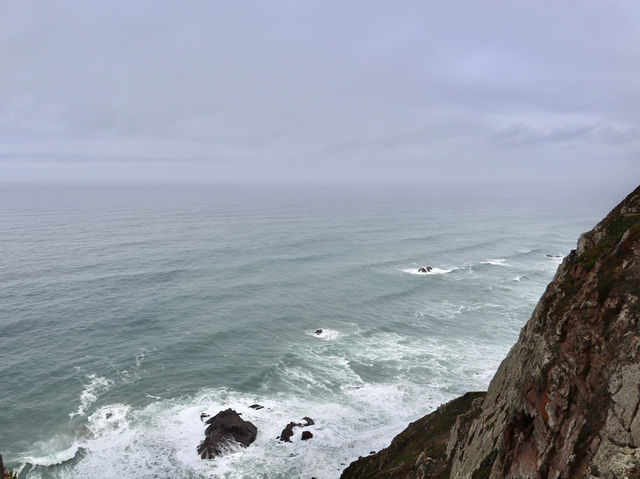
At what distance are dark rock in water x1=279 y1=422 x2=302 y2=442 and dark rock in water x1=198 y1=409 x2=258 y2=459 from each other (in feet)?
9.64

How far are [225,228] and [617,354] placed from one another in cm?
15057

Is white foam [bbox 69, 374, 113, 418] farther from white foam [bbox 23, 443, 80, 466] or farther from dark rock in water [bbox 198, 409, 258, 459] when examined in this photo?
dark rock in water [bbox 198, 409, 258, 459]

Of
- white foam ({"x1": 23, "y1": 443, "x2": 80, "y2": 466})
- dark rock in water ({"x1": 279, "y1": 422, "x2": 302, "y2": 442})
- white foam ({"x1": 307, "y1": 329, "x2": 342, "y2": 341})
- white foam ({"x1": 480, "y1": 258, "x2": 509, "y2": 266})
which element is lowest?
white foam ({"x1": 23, "y1": 443, "x2": 80, "y2": 466})

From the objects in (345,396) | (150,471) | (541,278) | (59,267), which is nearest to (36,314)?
(59,267)

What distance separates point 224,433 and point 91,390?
801 inches

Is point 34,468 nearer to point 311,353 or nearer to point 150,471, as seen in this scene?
point 150,471

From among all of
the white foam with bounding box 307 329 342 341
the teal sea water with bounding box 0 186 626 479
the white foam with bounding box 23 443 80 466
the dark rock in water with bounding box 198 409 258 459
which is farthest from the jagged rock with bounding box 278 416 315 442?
the white foam with bounding box 307 329 342 341

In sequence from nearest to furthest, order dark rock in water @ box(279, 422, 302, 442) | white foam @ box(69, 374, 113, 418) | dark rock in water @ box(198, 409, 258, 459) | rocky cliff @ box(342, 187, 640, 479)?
rocky cliff @ box(342, 187, 640, 479) → dark rock in water @ box(198, 409, 258, 459) → dark rock in water @ box(279, 422, 302, 442) → white foam @ box(69, 374, 113, 418)

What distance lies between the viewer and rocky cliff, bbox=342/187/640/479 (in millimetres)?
13938

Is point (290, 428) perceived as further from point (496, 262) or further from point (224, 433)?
point (496, 262)

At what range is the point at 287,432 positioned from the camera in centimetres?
4416

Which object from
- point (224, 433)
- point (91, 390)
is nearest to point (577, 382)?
point (224, 433)

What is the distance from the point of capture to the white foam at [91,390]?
47.8 meters

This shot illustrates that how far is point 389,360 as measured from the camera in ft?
197
